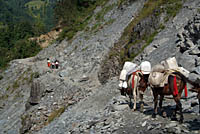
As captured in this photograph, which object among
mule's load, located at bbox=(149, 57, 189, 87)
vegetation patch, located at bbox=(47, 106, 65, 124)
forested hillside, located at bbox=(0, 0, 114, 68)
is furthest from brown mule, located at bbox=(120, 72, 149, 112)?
forested hillside, located at bbox=(0, 0, 114, 68)

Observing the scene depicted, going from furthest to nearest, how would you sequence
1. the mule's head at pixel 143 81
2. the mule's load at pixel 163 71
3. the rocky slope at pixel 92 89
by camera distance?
1. the mule's head at pixel 143 81
2. the rocky slope at pixel 92 89
3. the mule's load at pixel 163 71

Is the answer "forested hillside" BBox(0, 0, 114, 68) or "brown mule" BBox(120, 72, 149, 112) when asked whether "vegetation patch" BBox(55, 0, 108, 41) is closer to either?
"forested hillside" BBox(0, 0, 114, 68)

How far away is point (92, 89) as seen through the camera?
19.5 meters

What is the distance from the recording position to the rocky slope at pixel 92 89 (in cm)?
872

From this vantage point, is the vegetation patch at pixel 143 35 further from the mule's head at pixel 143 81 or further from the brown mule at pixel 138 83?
the mule's head at pixel 143 81

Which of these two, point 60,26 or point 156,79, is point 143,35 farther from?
point 60,26

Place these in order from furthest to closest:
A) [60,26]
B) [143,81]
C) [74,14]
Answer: [60,26] → [74,14] → [143,81]

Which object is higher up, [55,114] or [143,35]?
[143,35]

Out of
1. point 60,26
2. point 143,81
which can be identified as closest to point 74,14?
point 60,26

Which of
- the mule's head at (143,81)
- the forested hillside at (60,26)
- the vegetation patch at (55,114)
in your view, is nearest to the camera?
the mule's head at (143,81)

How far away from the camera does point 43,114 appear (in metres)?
18.8

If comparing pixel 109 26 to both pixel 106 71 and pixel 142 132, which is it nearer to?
pixel 106 71

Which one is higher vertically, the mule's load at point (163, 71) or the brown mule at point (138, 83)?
the mule's load at point (163, 71)

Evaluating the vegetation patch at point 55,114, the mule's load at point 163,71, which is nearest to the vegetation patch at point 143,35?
the vegetation patch at point 55,114
